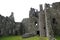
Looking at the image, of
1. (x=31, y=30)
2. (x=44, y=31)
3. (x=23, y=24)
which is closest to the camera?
(x=44, y=31)

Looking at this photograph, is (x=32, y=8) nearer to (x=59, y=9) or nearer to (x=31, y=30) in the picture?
(x=31, y=30)

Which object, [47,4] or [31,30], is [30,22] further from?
[47,4]

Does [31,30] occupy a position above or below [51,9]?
below

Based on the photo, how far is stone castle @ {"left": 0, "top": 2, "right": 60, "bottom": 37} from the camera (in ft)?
165

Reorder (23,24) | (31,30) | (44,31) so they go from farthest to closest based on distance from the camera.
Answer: (23,24), (31,30), (44,31)

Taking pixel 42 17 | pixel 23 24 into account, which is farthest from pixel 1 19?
pixel 42 17

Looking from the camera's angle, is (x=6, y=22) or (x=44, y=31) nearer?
(x=44, y=31)

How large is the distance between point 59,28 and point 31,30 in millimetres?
11325

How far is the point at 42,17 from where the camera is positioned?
5066 centimetres

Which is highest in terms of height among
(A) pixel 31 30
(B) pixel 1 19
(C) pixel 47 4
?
(C) pixel 47 4

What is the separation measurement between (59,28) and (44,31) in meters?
4.55

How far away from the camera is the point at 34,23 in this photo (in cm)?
5816

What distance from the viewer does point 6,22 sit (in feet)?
200

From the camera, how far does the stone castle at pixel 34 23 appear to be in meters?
50.4
